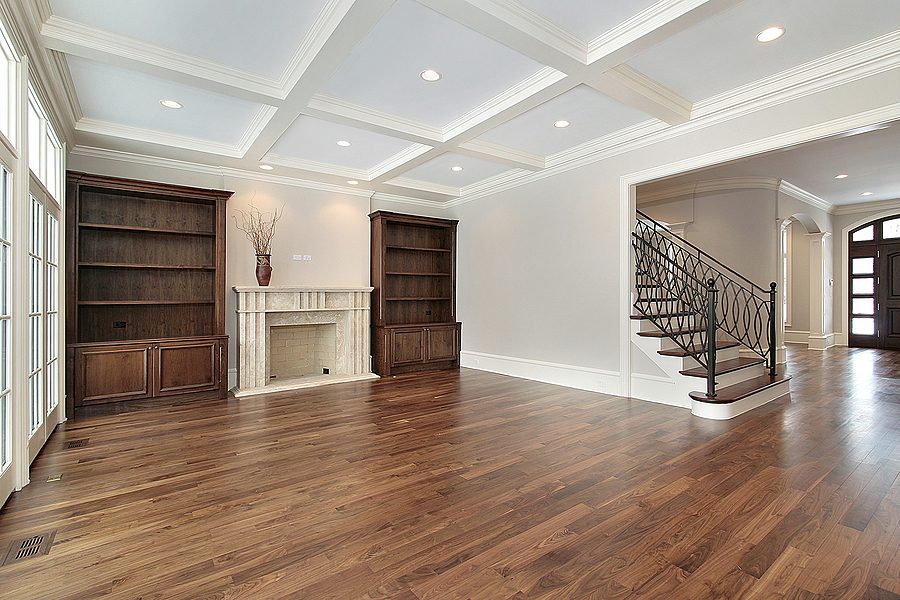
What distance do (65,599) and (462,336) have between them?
6263mm

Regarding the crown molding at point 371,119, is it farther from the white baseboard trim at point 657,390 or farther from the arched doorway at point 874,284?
the arched doorway at point 874,284

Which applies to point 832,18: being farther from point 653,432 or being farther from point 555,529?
point 555,529

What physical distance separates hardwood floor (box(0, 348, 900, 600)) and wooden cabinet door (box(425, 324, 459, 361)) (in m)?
2.73

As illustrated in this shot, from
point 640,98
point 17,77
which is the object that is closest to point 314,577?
point 17,77

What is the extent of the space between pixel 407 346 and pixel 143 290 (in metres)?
3.50

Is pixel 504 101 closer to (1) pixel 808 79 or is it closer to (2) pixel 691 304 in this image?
(1) pixel 808 79

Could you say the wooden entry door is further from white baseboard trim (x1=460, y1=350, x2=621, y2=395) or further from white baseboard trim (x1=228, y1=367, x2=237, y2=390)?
white baseboard trim (x1=228, y1=367, x2=237, y2=390)

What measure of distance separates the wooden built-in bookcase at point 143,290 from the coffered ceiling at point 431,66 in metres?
0.62

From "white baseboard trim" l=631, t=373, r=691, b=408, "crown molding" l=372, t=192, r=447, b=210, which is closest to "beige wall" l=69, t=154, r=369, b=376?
"crown molding" l=372, t=192, r=447, b=210

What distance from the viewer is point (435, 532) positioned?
2307mm

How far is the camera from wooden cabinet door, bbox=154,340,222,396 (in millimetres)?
5129

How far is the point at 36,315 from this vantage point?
140 inches

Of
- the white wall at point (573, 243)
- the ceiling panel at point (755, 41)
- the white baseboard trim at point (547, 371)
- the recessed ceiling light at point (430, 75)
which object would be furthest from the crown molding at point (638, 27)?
the white baseboard trim at point (547, 371)

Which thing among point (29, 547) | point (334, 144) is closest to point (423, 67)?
point (334, 144)
